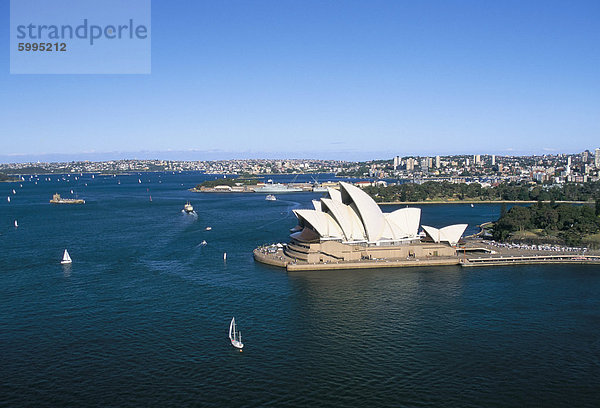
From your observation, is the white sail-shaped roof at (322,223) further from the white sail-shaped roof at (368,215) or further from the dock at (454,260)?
the dock at (454,260)

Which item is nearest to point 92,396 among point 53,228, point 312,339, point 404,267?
point 312,339

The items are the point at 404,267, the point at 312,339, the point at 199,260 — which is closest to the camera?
the point at 312,339

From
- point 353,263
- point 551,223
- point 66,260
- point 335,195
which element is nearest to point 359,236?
point 353,263

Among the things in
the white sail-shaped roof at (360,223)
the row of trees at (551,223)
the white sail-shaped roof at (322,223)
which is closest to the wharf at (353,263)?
the white sail-shaped roof at (360,223)

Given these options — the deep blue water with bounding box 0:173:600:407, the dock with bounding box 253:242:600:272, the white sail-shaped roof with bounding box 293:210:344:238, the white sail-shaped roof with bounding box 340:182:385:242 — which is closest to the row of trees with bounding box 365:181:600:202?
the dock with bounding box 253:242:600:272

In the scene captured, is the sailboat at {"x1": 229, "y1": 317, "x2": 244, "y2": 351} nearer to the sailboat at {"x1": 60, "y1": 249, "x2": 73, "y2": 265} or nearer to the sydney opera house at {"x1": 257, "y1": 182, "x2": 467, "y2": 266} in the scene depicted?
the sydney opera house at {"x1": 257, "y1": 182, "x2": 467, "y2": 266}

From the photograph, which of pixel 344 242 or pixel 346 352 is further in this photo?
pixel 344 242

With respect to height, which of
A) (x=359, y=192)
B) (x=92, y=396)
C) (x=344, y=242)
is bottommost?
(x=92, y=396)

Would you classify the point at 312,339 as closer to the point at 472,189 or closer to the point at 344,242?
the point at 344,242
